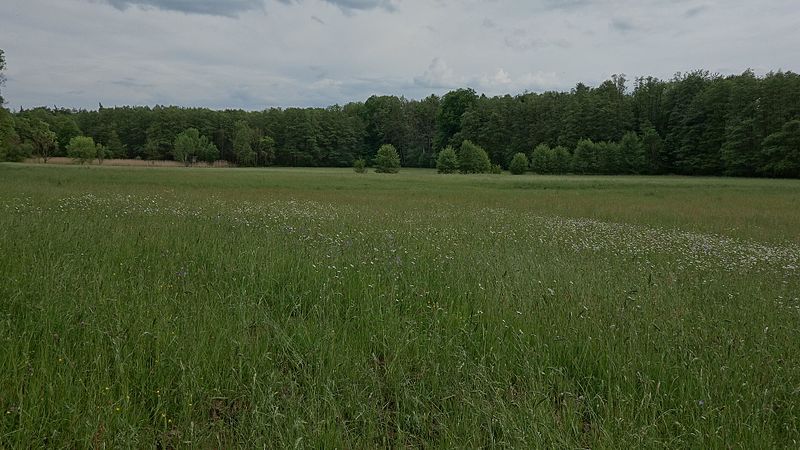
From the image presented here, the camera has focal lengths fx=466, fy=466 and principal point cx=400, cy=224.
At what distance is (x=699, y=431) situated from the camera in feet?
10.6

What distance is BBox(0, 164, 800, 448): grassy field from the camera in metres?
3.29

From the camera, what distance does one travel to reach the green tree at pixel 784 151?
211 feet

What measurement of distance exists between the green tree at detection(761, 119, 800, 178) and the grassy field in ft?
243

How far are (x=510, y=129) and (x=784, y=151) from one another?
54.2 meters

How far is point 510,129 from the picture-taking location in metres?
110

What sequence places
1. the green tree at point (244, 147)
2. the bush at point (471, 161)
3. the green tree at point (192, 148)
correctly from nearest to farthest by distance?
the bush at point (471, 161), the green tree at point (192, 148), the green tree at point (244, 147)

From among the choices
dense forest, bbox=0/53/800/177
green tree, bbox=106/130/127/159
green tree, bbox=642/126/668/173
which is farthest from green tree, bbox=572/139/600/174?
green tree, bbox=106/130/127/159

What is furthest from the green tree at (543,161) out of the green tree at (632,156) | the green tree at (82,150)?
the green tree at (82,150)

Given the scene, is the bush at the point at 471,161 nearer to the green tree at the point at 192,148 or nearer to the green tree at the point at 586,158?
the green tree at the point at 586,158

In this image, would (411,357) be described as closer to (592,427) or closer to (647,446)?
(592,427)

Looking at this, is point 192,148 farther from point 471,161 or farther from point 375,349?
point 375,349

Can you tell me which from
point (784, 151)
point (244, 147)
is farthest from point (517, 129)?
point (244, 147)

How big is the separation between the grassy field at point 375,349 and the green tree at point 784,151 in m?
74.1

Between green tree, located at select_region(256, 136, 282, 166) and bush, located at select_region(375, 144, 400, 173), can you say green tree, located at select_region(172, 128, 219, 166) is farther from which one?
bush, located at select_region(375, 144, 400, 173)
